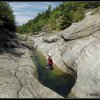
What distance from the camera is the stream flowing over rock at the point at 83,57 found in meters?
30.3

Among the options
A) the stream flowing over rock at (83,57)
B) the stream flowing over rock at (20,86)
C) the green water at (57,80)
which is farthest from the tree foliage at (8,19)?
the stream flowing over rock at (20,86)

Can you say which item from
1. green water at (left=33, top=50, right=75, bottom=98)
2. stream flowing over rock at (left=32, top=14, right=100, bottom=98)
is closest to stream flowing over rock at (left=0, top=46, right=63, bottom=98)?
green water at (left=33, top=50, right=75, bottom=98)

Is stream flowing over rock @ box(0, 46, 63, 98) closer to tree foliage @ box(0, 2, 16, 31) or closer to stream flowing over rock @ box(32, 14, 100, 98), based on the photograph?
stream flowing over rock @ box(32, 14, 100, 98)

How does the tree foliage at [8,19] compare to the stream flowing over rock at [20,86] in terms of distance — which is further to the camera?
the tree foliage at [8,19]

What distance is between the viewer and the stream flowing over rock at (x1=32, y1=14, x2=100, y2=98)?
30272 millimetres

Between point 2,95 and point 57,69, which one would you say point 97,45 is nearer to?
point 57,69

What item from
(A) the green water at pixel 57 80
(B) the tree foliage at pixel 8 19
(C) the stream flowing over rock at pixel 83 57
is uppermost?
(C) the stream flowing over rock at pixel 83 57

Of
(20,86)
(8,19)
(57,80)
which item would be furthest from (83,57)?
(8,19)

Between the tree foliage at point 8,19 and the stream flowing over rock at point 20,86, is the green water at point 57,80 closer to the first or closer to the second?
the stream flowing over rock at point 20,86

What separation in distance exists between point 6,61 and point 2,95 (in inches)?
571

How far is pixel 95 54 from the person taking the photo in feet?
109

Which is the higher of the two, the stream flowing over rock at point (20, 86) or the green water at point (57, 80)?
the stream flowing over rock at point (20, 86)

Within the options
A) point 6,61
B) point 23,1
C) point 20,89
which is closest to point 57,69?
point 6,61

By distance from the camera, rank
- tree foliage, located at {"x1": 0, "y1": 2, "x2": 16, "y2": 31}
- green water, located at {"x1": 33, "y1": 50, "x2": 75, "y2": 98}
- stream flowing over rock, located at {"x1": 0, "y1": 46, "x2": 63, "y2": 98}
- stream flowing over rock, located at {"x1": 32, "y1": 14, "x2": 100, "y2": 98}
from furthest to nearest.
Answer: tree foliage, located at {"x1": 0, "y1": 2, "x2": 16, "y2": 31} < green water, located at {"x1": 33, "y1": 50, "x2": 75, "y2": 98} < stream flowing over rock, located at {"x1": 32, "y1": 14, "x2": 100, "y2": 98} < stream flowing over rock, located at {"x1": 0, "y1": 46, "x2": 63, "y2": 98}
